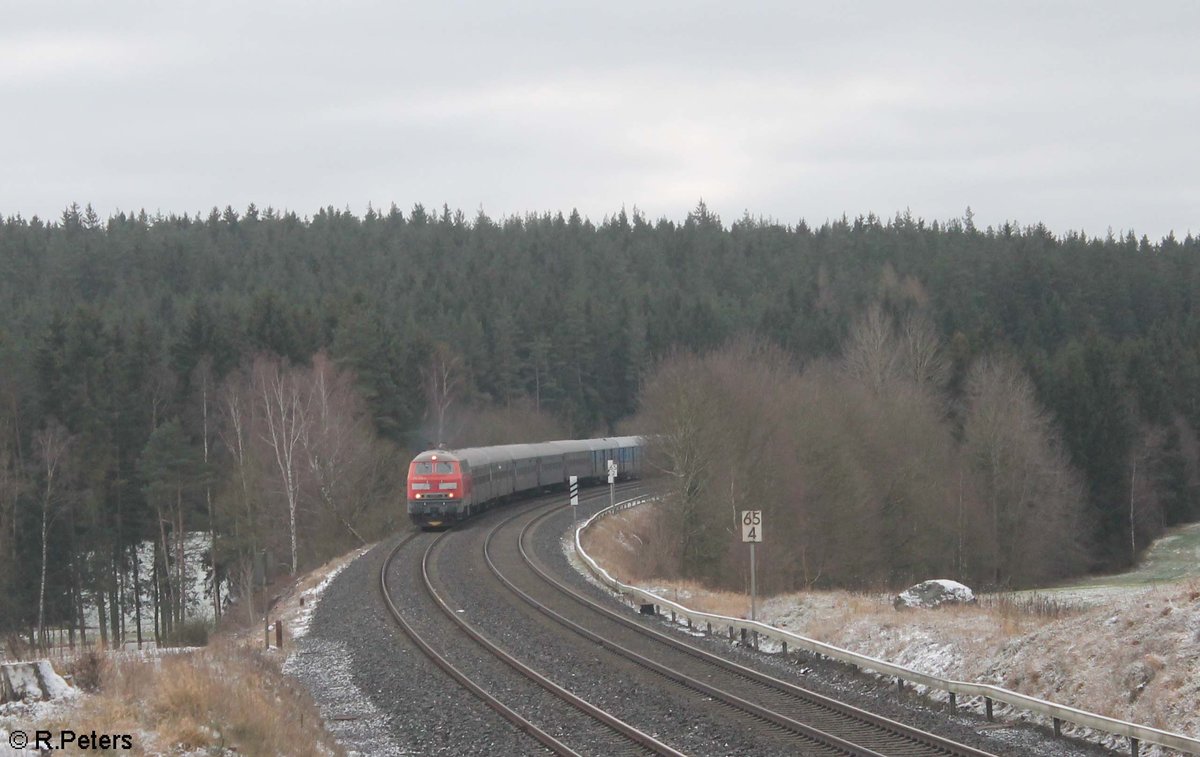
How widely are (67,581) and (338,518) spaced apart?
16915mm

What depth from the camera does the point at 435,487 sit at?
44.9 metres

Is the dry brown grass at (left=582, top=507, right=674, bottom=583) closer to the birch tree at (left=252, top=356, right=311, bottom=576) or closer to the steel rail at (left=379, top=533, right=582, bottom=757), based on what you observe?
the steel rail at (left=379, top=533, right=582, bottom=757)

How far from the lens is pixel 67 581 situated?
194 feet

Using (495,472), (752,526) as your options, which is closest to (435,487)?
(495,472)

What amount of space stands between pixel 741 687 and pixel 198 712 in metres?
7.66

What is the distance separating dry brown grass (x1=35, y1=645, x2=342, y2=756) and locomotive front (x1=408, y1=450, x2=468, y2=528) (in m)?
27.8

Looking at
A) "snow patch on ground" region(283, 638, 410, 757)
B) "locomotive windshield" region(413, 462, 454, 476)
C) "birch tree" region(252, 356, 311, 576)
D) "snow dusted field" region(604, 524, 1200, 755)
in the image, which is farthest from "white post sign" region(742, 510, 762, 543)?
"birch tree" region(252, 356, 311, 576)

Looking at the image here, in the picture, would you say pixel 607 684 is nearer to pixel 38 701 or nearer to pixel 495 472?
pixel 38 701

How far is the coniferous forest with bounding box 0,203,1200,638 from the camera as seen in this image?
5672cm

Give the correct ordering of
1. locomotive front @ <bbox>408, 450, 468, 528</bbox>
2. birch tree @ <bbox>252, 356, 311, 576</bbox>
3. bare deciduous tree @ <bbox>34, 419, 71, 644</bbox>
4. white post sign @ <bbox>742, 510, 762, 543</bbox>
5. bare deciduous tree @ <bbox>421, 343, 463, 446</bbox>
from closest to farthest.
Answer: white post sign @ <bbox>742, 510, 762, 543</bbox>, locomotive front @ <bbox>408, 450, 468, 528</bbox>, birch tree @ <bbox>252, 356, 311, 576</bbox>, bare deciduous tree @ <bbox>34, 419, 71, 644</bbox>, bare deciduous tree @ <bbox>421, 343, 463, 446</bbox>

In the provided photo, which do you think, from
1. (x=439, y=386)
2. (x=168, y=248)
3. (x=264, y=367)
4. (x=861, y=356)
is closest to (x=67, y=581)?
(x=264, y=367)

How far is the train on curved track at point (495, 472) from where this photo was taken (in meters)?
44.9

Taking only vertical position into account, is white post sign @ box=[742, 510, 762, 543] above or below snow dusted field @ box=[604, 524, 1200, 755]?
above

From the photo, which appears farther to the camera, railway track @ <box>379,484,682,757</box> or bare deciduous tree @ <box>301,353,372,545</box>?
bare deciduous tree @ <box>301,353,372,545</box>
